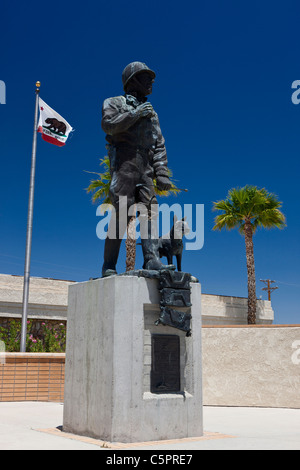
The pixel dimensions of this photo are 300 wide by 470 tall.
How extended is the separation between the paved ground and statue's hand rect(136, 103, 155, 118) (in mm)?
4079

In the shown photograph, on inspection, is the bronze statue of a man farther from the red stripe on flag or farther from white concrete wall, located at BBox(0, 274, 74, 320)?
white concrete wall, located at BBox(0, 274, 74, 320)

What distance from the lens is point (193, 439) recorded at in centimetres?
573

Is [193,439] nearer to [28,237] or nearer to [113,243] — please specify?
[113,243]

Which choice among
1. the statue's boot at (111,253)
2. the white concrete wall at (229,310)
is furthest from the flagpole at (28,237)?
the white concrete wall at (229,310)

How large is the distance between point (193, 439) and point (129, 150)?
380cm

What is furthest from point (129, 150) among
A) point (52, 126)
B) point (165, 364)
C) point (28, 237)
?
point (52, 126)

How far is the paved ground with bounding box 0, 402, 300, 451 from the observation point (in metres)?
5.18

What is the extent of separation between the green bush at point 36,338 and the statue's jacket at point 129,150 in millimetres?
11688

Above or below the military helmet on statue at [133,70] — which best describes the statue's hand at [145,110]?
below

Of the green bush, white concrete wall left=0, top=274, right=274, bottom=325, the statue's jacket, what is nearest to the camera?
the statue's jacket

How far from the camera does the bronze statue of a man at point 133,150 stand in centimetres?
651

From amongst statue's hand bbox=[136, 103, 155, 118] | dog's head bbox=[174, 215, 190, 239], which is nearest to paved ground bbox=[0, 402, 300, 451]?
dog's head bbox=[174, 215, 190, 239]

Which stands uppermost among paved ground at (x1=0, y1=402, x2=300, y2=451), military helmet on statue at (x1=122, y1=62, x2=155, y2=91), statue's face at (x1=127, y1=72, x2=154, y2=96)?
military helmet on statue at (x1=122, y1=62, x2=155, y2=91)

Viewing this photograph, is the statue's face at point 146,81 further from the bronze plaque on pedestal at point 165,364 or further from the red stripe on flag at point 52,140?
the red stripe on flag at point 52,140
